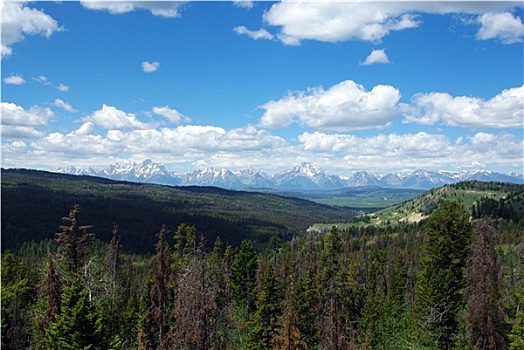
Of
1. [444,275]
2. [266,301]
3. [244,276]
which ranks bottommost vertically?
[244,276]

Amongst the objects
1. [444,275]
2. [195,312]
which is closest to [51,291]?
[195,312]

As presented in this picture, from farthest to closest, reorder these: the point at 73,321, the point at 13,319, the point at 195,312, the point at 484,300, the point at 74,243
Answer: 1. the point at 13,319
2. the point at 484,300
3. the point at 74,243
4. the point at 73,321
5. the point at 195,312

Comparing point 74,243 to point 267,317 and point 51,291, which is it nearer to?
point 51,291

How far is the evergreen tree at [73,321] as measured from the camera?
27969mm

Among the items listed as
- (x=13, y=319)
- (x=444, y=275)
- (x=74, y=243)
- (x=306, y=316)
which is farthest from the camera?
(x=306, y=316)

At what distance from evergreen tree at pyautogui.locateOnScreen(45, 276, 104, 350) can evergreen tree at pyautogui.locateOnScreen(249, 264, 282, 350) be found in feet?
79.7

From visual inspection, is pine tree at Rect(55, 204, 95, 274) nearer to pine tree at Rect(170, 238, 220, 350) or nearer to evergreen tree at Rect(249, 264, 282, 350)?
pine tree at Rect(170, 238, 220, 350)

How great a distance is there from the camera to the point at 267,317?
50.5 metres

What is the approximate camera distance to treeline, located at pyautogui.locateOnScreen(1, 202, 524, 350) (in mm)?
28000

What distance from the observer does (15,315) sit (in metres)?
46.6

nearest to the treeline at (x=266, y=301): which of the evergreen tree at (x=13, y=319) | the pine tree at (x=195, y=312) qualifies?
the pine tree at (x=195, y=312)

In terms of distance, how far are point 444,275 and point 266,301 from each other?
2013 cm

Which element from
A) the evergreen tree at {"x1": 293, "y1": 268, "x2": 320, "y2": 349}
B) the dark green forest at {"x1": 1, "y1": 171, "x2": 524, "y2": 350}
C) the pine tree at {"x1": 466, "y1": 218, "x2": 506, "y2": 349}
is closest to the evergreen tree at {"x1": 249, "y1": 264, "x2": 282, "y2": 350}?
the dark green forest at {"x1": 1, "y1": 171, "x2": 524, "y2": 350}

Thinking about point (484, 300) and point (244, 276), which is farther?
point (244, 276)
